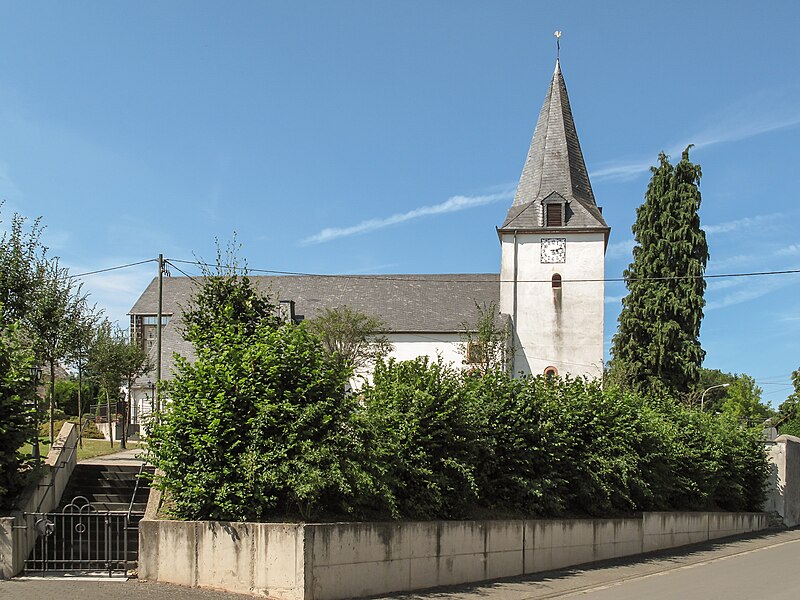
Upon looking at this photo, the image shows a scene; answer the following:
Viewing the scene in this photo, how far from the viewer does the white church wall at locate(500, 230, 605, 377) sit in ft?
184

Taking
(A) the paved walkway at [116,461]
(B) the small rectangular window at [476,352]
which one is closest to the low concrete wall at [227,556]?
(A) the paved walkway at [116,461]

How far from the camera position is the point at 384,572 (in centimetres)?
1212

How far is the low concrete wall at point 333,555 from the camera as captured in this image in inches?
431

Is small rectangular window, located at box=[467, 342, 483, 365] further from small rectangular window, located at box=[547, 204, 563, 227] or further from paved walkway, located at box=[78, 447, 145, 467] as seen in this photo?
paved walkway, located at box=[78, 447, 145, 467]

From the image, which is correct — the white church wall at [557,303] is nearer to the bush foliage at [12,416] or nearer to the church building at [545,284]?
the church building at [545,284]

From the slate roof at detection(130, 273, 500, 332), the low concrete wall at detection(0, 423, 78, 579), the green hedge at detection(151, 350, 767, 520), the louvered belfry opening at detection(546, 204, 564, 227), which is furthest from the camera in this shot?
the slate roof at detection(130, 273, 500, 332)

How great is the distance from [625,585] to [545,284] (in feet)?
142

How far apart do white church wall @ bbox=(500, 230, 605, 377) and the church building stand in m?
0.07

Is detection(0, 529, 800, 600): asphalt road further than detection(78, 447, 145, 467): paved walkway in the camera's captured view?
No

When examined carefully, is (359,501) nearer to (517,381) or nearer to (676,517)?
(517,381)

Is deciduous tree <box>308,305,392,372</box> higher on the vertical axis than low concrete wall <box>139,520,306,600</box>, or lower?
higher

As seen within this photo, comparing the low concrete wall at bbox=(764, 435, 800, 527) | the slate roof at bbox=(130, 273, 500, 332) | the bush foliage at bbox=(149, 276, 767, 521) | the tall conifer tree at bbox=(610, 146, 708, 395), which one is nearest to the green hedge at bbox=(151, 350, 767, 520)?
the bush foliage at bbox=(149, 276, 767, 521)

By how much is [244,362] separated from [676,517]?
14.3 m

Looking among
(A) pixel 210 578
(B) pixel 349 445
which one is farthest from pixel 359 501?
(A) pixel 210 578
